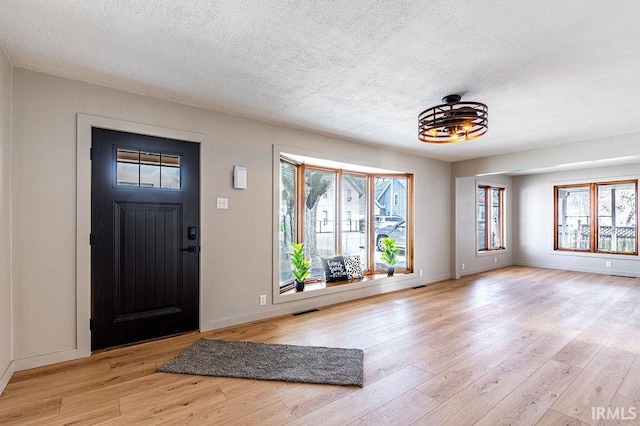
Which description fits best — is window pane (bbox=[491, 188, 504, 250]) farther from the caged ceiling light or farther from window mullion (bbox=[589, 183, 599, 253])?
the caged ceiling light

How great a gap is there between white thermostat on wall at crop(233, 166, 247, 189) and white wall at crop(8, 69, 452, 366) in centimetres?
6

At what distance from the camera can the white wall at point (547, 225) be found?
6633 mm

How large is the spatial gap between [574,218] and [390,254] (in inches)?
204

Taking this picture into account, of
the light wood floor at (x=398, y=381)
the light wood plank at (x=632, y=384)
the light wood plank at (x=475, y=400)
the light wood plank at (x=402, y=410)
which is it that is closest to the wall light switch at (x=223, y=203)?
the light wood floor at (x=398, y=381)

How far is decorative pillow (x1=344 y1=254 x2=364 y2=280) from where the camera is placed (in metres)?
5.20

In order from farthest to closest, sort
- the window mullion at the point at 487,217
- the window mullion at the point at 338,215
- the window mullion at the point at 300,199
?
the window mullion at the point at 487,217
the window mullion at the point at 338,215
the window mullion at the point at 300,199

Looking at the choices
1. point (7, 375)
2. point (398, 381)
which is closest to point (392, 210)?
point (398, 381)

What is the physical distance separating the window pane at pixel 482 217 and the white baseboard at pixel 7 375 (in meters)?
8.10

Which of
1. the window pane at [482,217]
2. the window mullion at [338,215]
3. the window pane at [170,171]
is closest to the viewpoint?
the window pane at [170,171]

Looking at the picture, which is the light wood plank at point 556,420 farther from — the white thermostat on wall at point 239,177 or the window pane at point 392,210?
the window pane at point 392,210

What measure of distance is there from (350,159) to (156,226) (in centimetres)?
289

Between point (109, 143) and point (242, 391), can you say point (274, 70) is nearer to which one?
point (109, 143)

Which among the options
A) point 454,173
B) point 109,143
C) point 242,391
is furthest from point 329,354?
point 454,173

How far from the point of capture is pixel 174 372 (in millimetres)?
2537
